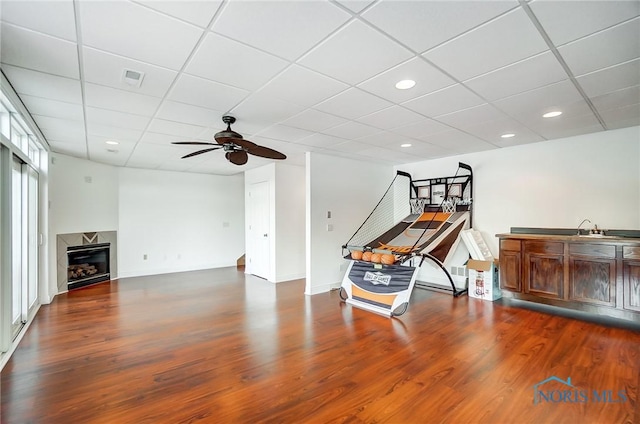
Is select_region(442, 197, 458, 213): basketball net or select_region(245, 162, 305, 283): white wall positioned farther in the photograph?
select_region(245, 162, 305, 283): white wall

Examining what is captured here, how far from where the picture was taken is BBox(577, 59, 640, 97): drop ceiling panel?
2.37 m

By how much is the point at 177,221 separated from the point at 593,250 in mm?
7922

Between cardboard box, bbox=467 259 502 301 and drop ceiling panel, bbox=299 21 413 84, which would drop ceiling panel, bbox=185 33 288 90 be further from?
cardboard box, bbox=467 259 502 301

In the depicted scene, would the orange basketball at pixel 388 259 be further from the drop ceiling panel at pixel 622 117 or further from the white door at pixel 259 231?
the drop ceiling panel at pixel 622 117

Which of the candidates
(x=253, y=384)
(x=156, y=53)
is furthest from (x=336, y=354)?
(x=156, y=53)

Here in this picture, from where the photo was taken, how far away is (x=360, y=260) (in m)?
4.84

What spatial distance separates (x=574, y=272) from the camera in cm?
389

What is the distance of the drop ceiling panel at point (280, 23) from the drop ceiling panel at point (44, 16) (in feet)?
2.61

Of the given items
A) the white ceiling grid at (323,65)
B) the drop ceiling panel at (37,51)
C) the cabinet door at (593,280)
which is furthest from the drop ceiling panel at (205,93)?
the cabinet door at (593,280)

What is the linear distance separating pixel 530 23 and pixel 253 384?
10.4 ft

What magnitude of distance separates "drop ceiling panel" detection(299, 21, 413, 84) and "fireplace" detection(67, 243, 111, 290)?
596 centimetres

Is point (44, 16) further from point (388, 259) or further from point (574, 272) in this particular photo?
point (574, 272)

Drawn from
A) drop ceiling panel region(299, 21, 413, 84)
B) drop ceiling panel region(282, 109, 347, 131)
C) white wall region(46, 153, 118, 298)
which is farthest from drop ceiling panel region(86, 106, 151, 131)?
drop ceiling panel region(299, 21, 413, 84)

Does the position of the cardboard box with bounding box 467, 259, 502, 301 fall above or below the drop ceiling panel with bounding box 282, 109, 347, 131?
below
